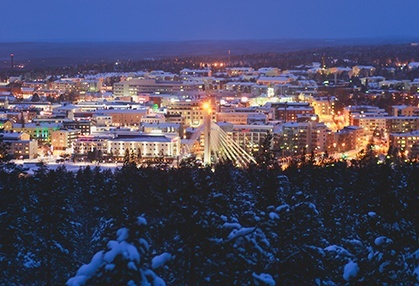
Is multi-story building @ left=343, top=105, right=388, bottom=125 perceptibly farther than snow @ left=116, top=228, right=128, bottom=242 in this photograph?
Yes

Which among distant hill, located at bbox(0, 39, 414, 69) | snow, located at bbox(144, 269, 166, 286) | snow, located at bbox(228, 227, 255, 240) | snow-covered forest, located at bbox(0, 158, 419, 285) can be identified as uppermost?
snow, located at bbox(144, 269, 166, 286)

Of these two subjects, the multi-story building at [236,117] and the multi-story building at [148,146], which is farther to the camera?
the multi-story building at [236,117]

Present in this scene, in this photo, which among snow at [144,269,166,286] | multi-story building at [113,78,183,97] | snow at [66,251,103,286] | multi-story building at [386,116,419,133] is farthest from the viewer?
multi-story building at [113,78,183,97]

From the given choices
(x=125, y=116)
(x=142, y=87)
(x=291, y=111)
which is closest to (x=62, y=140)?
(x=125, y=116)

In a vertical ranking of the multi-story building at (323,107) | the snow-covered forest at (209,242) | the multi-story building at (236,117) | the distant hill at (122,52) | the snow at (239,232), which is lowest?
the distant hill at (122,52)

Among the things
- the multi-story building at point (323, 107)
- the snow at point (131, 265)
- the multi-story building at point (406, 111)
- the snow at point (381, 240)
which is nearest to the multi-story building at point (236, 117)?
the multi-story building at point (406, 111)

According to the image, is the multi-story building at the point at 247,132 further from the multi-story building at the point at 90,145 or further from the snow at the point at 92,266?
the snow at the point at 92,266

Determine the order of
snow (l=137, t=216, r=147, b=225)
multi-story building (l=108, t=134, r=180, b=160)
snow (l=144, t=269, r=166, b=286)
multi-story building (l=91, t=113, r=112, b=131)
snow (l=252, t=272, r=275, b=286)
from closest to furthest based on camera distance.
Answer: snow (l=144, t=269, r=166, b=286) < snow (l=137, t=216, r=147, b=225) < snow (l=252, t=272, r=275, b=286) < multi-story building (l=108, t=134, r=180, b=160) < multi-story building (l=91, t=113, r=112, b=131)

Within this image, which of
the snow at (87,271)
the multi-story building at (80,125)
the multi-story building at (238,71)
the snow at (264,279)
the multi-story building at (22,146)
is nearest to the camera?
the snow at (87,271)

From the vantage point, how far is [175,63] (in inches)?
2288

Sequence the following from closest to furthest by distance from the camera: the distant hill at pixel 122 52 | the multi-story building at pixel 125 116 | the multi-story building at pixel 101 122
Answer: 1. the multi-story building at pixel 101 122
2. the multi-story building at pixel 125 116
3. the distant hill at pixel 122 52

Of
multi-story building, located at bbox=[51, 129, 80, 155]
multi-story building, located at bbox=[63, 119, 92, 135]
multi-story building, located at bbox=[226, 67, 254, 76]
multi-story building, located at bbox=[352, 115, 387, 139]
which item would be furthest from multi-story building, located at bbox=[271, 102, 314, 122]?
multi-story building, located at bbox=[226, 67, 254, 76]

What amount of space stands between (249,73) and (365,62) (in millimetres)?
11263

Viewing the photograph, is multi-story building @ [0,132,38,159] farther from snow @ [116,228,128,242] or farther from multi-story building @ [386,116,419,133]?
snow @ [116,228,128,242]
